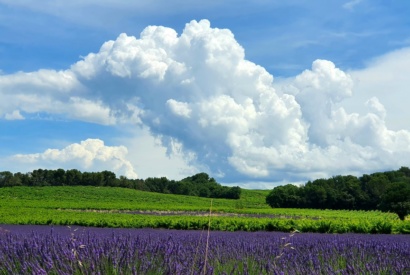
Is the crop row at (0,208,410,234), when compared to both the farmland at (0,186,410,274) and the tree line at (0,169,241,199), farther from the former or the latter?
the tree line at (0,169,241,199)

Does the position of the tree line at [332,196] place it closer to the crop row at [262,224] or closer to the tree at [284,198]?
the tree at [284,198]

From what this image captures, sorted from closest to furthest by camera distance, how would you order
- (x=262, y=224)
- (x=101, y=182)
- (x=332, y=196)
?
(x=262, y=224), (x=332, y=196), (x=101, y=182)

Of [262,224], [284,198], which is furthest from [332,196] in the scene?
[262,224]

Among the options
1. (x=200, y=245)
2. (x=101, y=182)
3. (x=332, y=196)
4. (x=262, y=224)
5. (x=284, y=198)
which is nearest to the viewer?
(x=200, y=245)

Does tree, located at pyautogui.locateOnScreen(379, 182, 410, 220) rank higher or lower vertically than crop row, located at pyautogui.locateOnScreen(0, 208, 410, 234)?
higher

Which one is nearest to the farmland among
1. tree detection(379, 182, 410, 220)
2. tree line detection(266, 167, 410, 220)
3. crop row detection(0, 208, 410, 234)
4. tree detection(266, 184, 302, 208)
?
crop row detection(0, 208, 410, 234)

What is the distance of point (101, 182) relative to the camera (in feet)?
271

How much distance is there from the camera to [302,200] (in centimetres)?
6128

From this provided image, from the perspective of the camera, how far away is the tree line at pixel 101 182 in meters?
81.1

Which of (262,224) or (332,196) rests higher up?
(332,196)

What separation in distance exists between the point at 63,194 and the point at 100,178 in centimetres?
1982

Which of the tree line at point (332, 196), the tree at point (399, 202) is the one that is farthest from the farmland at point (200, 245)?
the tree line at point (332, 196)

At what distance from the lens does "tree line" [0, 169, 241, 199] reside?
81125 mm

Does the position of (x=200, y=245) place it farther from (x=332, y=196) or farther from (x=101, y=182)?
(x=101, y=182)
